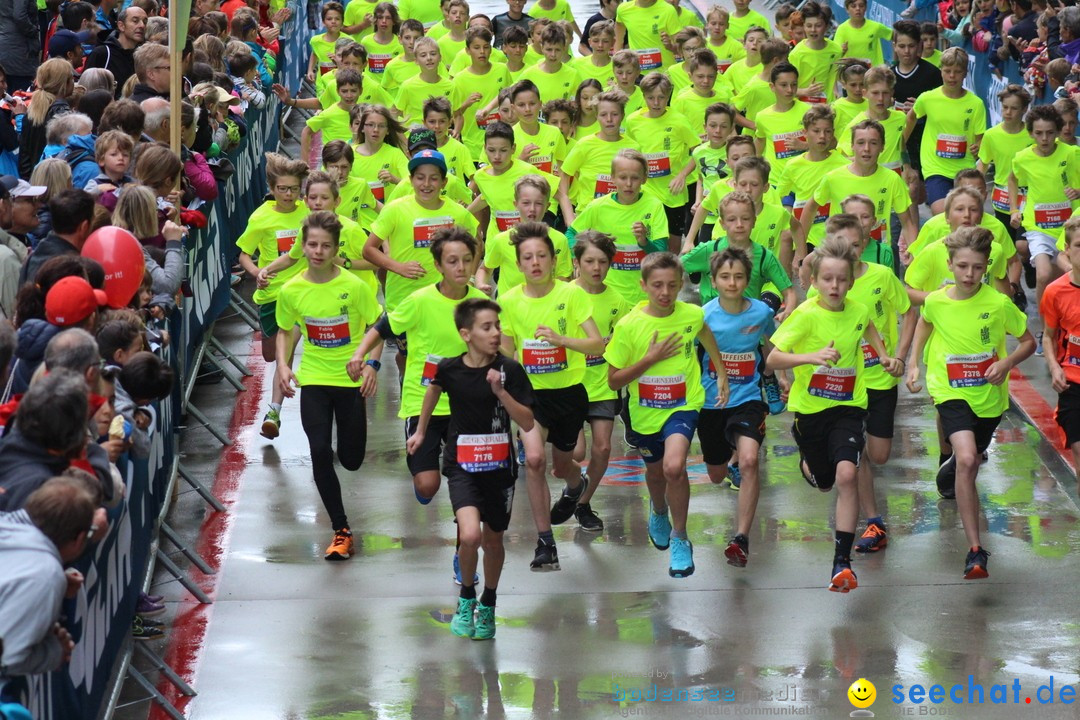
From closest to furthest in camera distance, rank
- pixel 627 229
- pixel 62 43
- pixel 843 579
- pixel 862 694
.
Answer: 1. pixel 862 694
2. pixel 843 579
3. pixel 627 229
4. pixel 62 43

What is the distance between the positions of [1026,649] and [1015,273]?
5.29 m

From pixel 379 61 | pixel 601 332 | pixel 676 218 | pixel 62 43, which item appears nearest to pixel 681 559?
pixel 601 332

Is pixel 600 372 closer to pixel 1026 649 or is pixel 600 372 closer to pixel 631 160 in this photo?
pixel 631 160

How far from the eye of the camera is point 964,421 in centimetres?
939

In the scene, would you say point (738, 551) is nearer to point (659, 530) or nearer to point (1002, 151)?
point (659, 530)

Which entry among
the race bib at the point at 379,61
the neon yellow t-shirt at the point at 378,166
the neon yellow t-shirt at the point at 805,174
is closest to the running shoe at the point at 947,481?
the neon yellow t-shirt at the point at 805,174

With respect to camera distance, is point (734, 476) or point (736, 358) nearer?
point (736, 358)

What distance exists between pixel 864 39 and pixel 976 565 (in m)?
9.99

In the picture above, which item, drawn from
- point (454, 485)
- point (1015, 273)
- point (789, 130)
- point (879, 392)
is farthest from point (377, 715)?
point (789, 130)

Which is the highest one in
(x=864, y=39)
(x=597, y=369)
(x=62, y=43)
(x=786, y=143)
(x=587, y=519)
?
(x=864, y=39)

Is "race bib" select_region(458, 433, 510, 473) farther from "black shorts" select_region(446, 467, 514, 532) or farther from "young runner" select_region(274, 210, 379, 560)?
"young runner" select_region(274, 210, 379, 560)

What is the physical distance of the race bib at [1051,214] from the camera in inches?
516

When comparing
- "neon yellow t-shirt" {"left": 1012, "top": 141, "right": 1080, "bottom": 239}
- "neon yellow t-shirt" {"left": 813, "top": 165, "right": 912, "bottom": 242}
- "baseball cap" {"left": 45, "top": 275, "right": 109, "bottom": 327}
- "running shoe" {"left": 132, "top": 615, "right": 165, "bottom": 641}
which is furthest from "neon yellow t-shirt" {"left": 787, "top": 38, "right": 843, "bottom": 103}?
"baseball cap" {"left": 45, "top": 275, "right": 109, "bottom": 327}

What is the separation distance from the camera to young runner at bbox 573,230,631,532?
9859 mm
